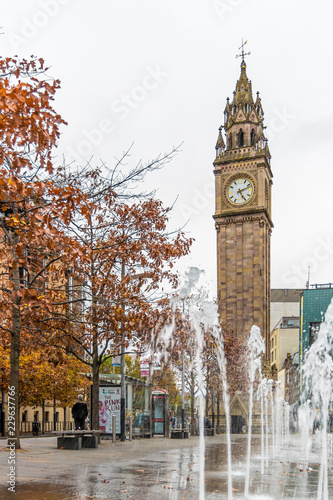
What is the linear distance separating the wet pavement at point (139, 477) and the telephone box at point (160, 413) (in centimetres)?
1539

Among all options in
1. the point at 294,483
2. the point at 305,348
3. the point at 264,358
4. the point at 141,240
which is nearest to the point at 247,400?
the point at 264,358

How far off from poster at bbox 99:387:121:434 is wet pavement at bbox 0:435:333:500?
828 cm

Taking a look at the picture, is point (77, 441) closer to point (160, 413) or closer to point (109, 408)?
point (109, 408)

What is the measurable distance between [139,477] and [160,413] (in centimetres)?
2101

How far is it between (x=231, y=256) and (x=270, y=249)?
776 cm

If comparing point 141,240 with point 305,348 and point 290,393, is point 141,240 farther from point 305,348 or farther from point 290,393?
point 290,393

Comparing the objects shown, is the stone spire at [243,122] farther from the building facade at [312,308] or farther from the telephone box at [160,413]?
the telephone box at [160,413]

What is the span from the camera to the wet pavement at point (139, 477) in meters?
9.08

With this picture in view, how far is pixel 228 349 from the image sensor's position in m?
48.1

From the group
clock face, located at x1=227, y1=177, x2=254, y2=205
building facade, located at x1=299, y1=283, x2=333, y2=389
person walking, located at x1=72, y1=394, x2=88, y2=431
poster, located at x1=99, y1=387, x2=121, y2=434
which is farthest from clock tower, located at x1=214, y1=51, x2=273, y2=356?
person walking, located at x1=72, y1=394, x2=88, y2=431

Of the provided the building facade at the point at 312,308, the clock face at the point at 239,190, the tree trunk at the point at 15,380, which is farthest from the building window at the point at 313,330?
the tree trunk at the point at 15,380

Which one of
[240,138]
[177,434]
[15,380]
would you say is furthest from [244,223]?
[15,380]

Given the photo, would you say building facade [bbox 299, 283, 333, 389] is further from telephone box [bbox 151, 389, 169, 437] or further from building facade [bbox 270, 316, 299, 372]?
telephone box [bbox 151, 389, 169, 437]

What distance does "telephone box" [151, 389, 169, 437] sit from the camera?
103 ft
